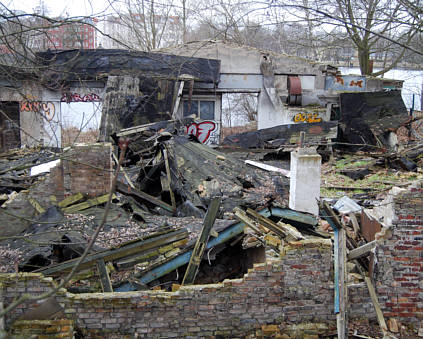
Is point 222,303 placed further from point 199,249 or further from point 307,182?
point 307,182

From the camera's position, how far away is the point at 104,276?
5426mm

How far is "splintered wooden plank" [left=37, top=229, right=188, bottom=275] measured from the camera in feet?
17.8

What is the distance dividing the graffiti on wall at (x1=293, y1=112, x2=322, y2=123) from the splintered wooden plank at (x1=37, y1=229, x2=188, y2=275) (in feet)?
43.1

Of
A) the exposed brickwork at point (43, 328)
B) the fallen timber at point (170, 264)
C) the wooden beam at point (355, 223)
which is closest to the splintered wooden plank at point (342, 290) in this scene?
the fallen timber at point (170, 264)

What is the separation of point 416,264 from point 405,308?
59 cm

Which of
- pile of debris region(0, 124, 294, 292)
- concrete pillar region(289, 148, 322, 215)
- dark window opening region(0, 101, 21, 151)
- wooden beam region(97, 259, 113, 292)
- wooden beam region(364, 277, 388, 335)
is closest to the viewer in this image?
wooden beam region(364, 277, 388, 335)

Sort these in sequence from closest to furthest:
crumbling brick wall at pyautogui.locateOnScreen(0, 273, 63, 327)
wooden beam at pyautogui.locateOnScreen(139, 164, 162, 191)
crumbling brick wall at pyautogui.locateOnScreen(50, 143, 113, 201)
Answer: crumbling brick wall at pyautogui.locateOnScreen(0, 273, 63, 327) → crumbling brick wall at pyautogui.locateOnScreen(50, 143, 113, 201) → wooden beam at pyautogui.locateOnScreen(139, 164, 162, 191)

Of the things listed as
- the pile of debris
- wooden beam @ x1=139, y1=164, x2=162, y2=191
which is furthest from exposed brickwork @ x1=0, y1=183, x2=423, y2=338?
wooden beam @ x1=139, y1=164, x2=162, y2=191

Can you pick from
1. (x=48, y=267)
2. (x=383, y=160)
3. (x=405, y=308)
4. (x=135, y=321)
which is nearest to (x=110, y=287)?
(x=135, y=321)

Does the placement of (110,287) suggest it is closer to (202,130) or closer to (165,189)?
(165,189)

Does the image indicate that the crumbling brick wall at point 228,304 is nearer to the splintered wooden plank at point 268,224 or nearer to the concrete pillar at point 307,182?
the splintered wooden plank at point 268,224

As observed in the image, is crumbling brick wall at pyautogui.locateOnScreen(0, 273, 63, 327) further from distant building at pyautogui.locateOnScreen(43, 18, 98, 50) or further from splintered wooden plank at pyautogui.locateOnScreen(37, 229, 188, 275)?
distant building at pyautogui.locateOnScreen(43, 18, 98, 50)

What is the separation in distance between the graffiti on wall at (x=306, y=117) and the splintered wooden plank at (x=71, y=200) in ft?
40.2

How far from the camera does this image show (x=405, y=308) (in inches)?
213
